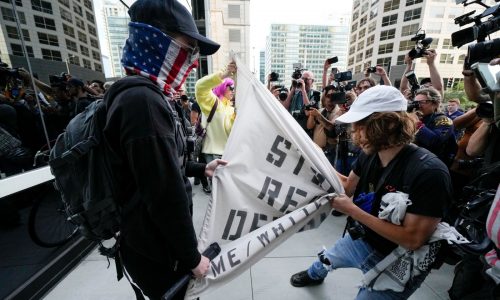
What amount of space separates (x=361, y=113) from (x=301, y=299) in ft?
5.91

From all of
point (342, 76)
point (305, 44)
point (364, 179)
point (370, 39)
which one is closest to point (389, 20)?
point (370, 39)

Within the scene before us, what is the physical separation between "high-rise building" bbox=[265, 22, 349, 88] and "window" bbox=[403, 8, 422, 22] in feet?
232

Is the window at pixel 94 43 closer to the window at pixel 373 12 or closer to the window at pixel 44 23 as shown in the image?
the window at pixel 44 23

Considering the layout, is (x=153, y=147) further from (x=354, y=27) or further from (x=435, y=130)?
(x=354, y=27)

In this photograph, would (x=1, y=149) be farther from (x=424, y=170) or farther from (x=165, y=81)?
(x=424, y=170)

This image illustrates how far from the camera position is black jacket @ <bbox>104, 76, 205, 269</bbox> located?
2.94ft

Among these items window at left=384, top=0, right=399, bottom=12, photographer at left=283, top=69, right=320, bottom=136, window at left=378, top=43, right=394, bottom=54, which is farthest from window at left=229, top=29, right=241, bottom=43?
window at left=384, top=0, right=399, bottom=12

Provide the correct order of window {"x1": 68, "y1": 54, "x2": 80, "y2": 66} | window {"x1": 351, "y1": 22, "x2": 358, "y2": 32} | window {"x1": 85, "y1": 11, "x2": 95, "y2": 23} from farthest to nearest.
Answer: window {"x1": 351, "y1": 22, "x2": 358, "y2": 32}, window {"x1": 85, "y1": 11, "x2": 95, "y2": 23}, window {"x1": 68, "y1": 54, "x2": 80, "y2": 66}

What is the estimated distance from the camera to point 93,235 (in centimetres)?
112

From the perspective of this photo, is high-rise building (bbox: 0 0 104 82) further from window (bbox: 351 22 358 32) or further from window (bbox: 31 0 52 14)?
window (bbox: 351 22 358 32)

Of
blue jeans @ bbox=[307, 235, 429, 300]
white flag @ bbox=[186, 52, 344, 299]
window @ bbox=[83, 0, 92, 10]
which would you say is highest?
window @ bbox=[83, 0, 92, 10]

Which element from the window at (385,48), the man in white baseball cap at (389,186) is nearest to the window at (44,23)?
the man in white baseball cap at (389,186)

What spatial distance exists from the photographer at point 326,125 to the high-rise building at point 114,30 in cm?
373

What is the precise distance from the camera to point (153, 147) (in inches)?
35.1
